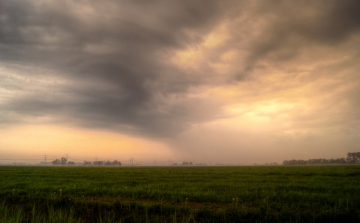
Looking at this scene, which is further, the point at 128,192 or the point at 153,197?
the point at 128,192

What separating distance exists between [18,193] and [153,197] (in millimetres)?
8820

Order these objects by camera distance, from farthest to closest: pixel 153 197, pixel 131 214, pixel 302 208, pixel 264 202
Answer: pixel 153 197, pixel 264 202, pixel 302 208, pixel 131 214

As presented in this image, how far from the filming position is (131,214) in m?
8.76

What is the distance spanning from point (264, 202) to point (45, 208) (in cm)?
1070

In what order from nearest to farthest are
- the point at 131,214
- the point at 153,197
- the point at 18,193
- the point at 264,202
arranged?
the point at 131,214
the point at 264,202
the point at 153,197
the point at 18,193

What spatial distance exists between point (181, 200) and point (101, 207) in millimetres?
3946

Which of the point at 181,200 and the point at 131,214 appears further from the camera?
the point at 181,200

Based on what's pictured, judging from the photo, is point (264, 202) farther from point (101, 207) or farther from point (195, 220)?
point (101, 207)

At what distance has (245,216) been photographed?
Result: 814cm

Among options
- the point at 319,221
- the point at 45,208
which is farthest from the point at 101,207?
the point at 319,221

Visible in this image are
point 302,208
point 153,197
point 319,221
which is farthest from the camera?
point 153,197

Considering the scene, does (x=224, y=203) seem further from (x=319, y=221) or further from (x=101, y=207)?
(x=101, y=207)

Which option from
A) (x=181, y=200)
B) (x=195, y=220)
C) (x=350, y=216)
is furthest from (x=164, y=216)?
(x=350, y=216)

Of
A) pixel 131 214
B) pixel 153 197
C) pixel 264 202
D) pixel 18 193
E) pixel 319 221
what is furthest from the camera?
pixel 18 193
